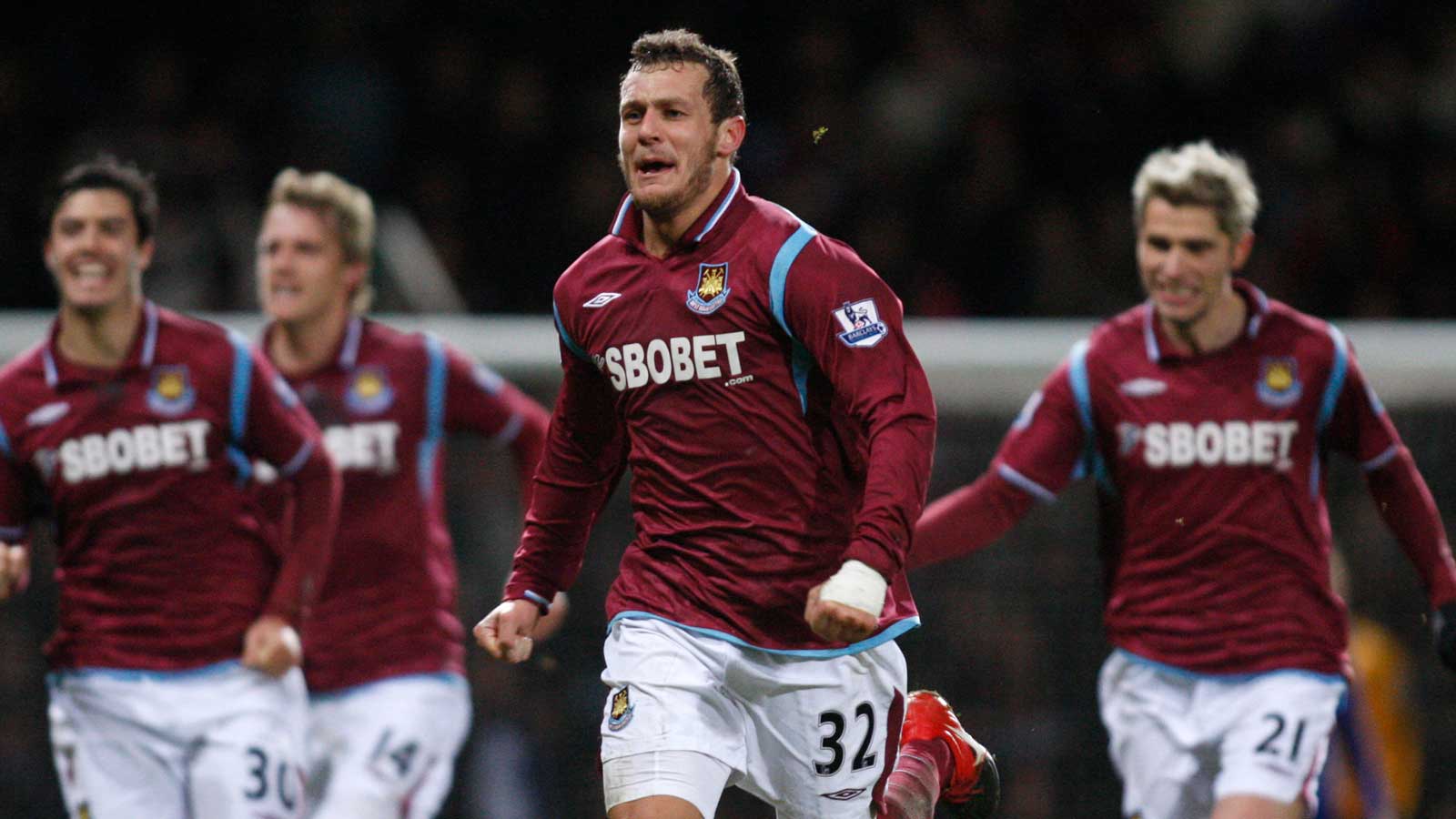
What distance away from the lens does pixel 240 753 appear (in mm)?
5410

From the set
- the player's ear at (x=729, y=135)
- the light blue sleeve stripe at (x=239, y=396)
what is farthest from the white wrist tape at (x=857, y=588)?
the light blue sleeve stripe at (x=239, y=396)

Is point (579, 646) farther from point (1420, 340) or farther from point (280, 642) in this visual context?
point (1420, 340)

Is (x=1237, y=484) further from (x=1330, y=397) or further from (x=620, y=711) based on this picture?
(x=620, y=711)

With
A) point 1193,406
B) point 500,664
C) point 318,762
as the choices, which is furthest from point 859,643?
point 500,664

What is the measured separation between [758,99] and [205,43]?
111 inches

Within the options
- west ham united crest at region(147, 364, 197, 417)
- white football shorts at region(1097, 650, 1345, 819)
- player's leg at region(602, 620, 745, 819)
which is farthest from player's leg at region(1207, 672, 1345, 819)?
west ham united crest at region(147, 364, 197, 417)

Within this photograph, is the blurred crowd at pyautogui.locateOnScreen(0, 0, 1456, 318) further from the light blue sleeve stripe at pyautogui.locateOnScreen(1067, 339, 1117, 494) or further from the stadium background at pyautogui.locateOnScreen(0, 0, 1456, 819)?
the light blue sleeve stripe at pyautogui.locateOnScreen(1067, 339, 1117, 494)

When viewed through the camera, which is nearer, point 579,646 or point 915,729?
point 915,729

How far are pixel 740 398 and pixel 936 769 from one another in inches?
50.0

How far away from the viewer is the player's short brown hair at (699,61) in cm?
405

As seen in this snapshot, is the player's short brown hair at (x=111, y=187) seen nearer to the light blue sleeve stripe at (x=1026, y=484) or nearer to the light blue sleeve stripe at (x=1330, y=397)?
the light blue sleeve stripe at (x=1026, y=484)

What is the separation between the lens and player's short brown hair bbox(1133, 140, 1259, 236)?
5.58m

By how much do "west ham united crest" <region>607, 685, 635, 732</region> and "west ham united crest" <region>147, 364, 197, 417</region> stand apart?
2.00m

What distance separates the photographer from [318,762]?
20.2 feet
